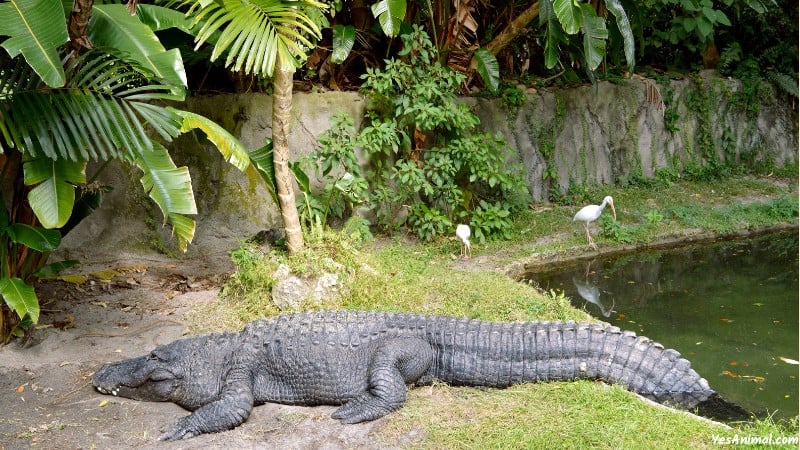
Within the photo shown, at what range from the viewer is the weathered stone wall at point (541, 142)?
7.50m

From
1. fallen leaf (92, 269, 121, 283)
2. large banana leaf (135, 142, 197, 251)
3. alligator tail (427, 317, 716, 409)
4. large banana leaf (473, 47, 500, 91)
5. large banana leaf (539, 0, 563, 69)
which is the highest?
large banana leaf (539, 0, 563, 69)

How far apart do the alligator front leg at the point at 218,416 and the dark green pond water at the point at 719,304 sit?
9.42ft

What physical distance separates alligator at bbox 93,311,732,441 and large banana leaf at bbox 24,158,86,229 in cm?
102

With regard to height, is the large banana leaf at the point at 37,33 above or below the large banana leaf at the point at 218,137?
above

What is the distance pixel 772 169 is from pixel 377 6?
6.56m

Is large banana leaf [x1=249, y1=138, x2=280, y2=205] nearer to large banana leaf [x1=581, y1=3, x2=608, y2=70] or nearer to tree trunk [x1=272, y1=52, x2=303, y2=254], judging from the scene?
tree trunk [x1=272, y1=52, x2=303, y2=254]

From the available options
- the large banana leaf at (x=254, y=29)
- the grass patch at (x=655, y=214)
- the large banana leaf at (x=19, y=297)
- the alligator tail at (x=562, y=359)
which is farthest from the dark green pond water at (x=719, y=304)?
the large banana leaf at (x=19, y=297)

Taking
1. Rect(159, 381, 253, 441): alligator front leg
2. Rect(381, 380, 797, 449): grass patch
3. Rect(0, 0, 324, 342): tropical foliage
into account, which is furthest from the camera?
Rect(0, 0, 324, 342): tropical foliage

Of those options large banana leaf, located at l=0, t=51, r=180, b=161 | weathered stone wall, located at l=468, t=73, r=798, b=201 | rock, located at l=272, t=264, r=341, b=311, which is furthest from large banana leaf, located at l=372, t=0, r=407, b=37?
large banana leaf, located at l=0, t=51, r=180, b=161

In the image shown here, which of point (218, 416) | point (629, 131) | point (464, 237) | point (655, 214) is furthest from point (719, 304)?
point (629, 131)

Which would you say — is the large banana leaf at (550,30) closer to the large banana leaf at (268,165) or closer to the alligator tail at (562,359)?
the large banana leaf at (268,165)

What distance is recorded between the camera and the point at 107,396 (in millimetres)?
4809

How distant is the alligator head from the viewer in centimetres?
472

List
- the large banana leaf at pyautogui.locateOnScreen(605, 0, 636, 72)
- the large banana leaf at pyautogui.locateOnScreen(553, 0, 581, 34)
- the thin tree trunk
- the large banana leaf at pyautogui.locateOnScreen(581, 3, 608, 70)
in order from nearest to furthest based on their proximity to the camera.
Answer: the thin tree trunk, the large banana leaf at pyautogui.locateOnScreen(553, 0, 581, 34), the large banana leaf at pyautogui.locateOnScreen(581, 3, 608, 70), the large banana leaf at pyautogui.locateOnScreen(605, 0, 636, 72)
